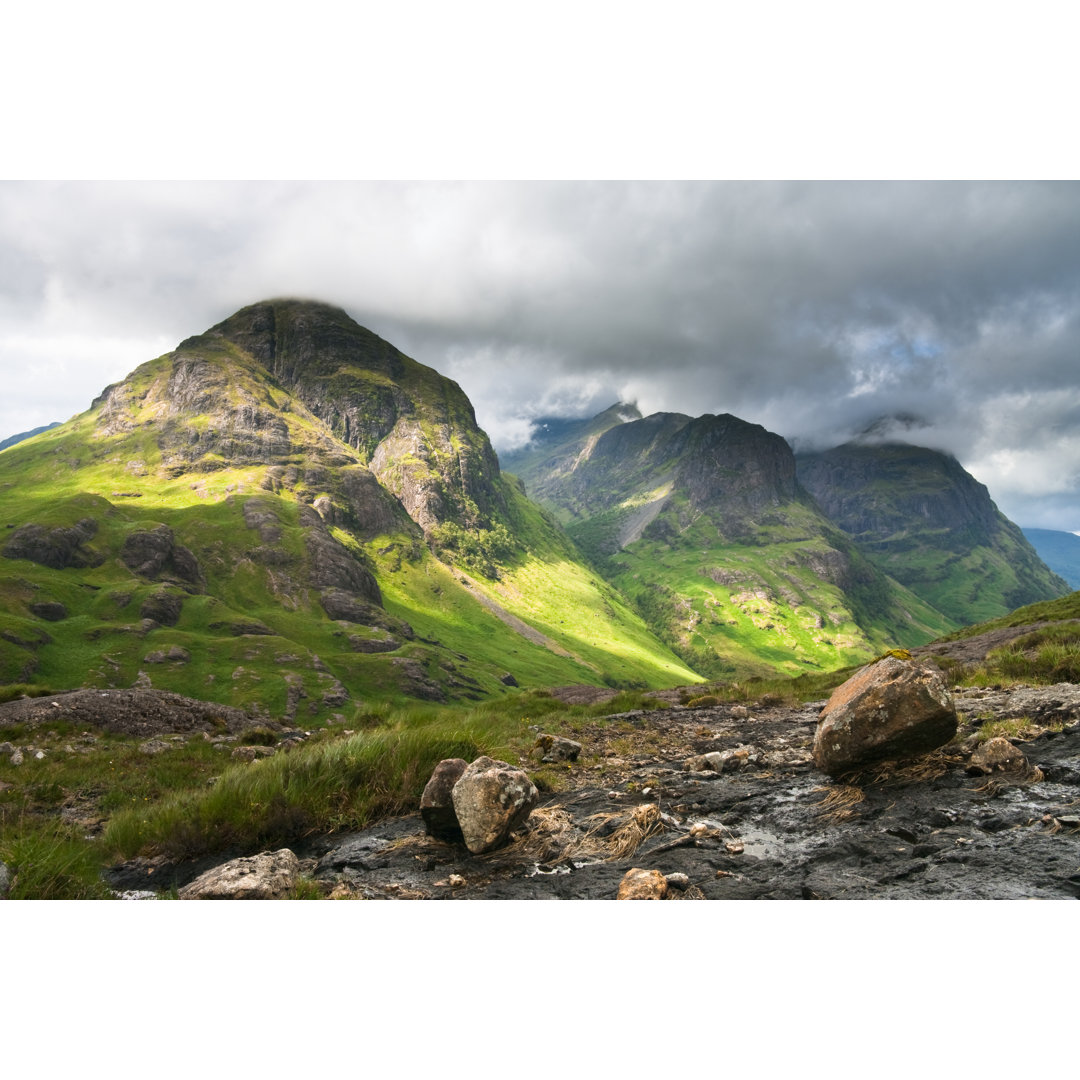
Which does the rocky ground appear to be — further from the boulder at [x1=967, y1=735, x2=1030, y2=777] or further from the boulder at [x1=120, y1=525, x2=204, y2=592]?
the boulder at [x1=120, y1=525, x2=204, y2=592]

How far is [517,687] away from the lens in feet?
592

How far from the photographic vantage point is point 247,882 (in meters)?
5.69

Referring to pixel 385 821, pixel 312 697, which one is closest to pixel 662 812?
pixel 385 821

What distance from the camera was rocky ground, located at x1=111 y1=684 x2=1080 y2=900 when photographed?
5.78 metres

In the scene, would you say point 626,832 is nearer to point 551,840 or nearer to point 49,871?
point 551,840

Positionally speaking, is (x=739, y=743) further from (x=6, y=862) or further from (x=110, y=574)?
(x=110, y=574)

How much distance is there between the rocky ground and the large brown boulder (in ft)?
0.98

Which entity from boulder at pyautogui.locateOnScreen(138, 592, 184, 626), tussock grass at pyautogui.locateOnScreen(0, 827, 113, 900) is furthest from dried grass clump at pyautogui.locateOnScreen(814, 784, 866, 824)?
boulder at pyautogui.locateOnScreen(138, 592, 184, 626)

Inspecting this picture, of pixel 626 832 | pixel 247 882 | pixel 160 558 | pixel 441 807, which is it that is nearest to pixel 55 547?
pixel 160 558

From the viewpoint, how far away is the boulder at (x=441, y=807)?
7.78m

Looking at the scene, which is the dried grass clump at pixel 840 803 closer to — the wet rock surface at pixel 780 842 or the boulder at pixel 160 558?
the wet rock surface at pixel 780 842

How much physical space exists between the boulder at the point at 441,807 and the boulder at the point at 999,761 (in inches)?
299

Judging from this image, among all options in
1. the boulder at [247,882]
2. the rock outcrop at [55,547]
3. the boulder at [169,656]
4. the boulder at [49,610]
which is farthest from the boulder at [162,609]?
the boulder at [247,882]

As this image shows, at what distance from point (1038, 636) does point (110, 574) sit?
180970mm
